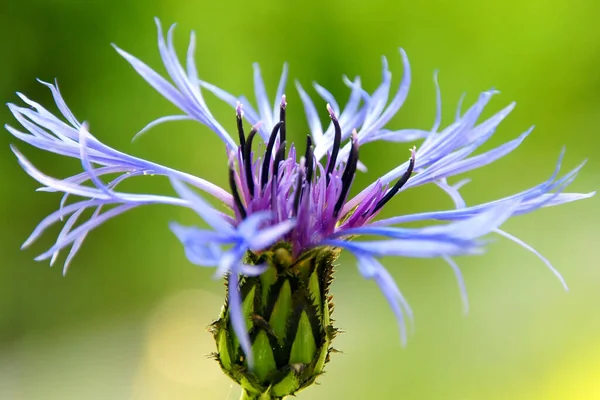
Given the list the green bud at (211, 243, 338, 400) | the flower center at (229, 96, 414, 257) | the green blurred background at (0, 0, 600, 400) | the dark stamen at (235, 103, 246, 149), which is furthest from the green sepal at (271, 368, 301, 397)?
the green blurred background at (0, 0, 600, 400)

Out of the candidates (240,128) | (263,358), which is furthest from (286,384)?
(240,128)

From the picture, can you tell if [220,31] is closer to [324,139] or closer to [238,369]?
[324,139]

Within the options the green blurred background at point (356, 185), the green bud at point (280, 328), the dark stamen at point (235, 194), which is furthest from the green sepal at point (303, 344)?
the green blurred background at point (356, 185)

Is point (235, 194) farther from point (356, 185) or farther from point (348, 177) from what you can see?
point (356, 185)

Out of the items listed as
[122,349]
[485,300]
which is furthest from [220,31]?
[485,300]

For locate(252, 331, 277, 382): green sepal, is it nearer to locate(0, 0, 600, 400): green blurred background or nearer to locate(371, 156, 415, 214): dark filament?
locate(371, 156, 415, 214): dark filament

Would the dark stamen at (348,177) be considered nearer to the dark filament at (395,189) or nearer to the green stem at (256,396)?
the dark filament at (395,189)

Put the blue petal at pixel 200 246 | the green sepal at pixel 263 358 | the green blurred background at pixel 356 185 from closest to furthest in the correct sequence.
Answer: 1. the blue petal at pixel 200 246
2. the green sepal at pixel 263 358
3. the green blurred background at pixel 356 185
